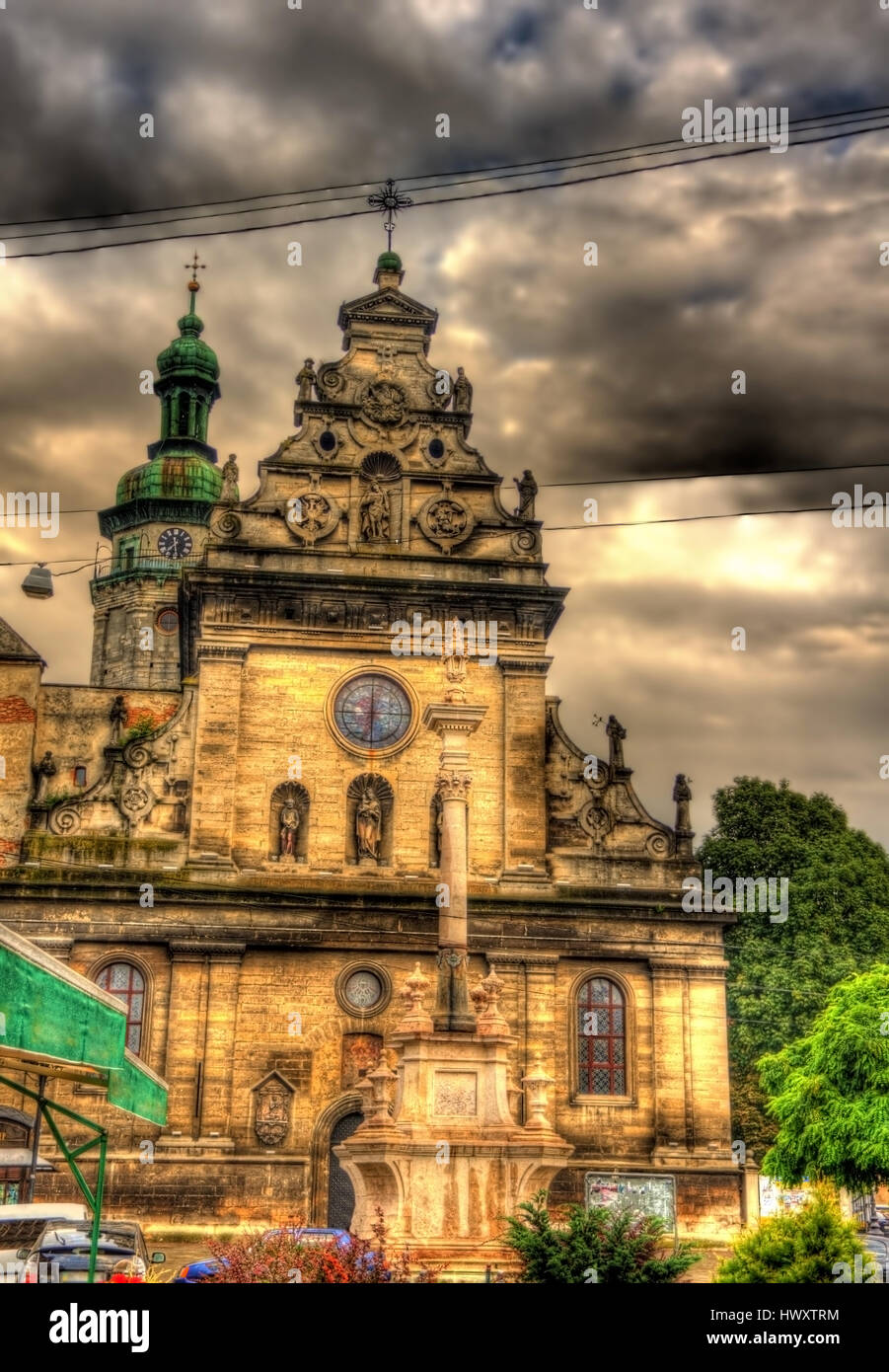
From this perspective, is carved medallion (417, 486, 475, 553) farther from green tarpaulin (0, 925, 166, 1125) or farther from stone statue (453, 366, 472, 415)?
green tarpaulin (0, 925, 166, 1125)

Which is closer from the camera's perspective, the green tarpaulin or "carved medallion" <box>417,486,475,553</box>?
the green tarpaulin

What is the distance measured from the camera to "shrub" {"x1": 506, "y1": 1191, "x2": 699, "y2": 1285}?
14742mm

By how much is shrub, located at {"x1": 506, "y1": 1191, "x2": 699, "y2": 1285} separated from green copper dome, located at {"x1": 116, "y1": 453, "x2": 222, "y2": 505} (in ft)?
140

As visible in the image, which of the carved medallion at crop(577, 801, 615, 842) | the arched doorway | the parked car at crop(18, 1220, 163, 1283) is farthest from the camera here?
the carved medallion at crop(577, 801, 615, 842)

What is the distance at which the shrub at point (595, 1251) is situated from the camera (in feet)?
48.4

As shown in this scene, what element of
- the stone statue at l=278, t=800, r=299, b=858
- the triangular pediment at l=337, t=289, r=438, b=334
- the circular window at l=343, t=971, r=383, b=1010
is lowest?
the circular window at l=343, t=971, r=383, b=1010

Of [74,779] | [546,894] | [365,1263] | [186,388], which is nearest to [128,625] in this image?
[186,388]

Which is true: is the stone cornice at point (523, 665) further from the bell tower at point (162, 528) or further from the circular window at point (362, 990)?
the bell tower at point (162, 528)

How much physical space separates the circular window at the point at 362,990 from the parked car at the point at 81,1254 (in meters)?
9.55

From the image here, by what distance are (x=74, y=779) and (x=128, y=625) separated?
16.8 meters

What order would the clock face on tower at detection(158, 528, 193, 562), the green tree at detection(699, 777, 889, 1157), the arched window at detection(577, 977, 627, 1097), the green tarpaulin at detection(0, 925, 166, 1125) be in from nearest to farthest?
1. the green tarpaulin at detection(0, 925, 166, 1125)
2. the arched window at detection(577, 977, 627, 1097)
3. the green tree at detection(699, 777, 889, 1157)
4. the clock face on tower at detection(158, 528, 193, 562)

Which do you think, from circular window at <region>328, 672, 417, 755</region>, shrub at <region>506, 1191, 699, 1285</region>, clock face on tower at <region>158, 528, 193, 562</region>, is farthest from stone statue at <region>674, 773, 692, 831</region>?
clock face on tower at <region>158, 528, 193, 562</region>

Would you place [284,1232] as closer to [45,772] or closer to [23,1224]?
[23,1224]
